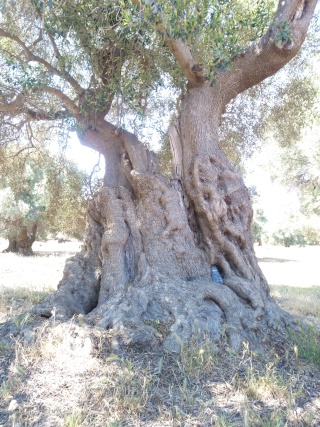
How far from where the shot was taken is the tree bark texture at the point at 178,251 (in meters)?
3.88

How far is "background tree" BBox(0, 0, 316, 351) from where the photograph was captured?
13.2 ft

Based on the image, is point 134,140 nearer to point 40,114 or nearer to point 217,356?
point 40,114

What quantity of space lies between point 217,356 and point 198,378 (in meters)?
0.39

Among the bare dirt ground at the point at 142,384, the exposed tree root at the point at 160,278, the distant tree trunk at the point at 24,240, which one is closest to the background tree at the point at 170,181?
the exposed tree root at the point at 160,278

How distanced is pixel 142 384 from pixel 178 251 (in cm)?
215

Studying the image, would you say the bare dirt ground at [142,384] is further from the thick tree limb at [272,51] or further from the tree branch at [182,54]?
the thick tree limb at [272,51]

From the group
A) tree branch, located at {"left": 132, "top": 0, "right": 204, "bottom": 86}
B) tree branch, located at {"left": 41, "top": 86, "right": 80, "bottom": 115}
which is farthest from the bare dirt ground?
tree branch, located at {"left": 41, "top": 86, "right": 80, "bottom": 115}

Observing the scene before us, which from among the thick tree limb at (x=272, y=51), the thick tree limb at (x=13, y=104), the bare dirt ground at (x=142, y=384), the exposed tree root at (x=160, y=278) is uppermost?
the thick tree limb at (x=272, y=51)

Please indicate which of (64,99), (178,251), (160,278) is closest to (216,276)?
(178,251)

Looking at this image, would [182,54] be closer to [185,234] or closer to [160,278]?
[185,234]

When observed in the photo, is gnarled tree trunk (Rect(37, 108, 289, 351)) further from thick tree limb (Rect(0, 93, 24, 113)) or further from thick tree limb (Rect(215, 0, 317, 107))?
thick tree limb (Rect(0, 93, 24, 113))

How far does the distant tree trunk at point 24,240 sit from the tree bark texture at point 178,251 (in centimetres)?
1690

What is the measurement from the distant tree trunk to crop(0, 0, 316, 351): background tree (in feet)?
52.4

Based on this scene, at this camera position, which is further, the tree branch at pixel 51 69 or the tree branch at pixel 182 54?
the tree branch at pixel 51 69
